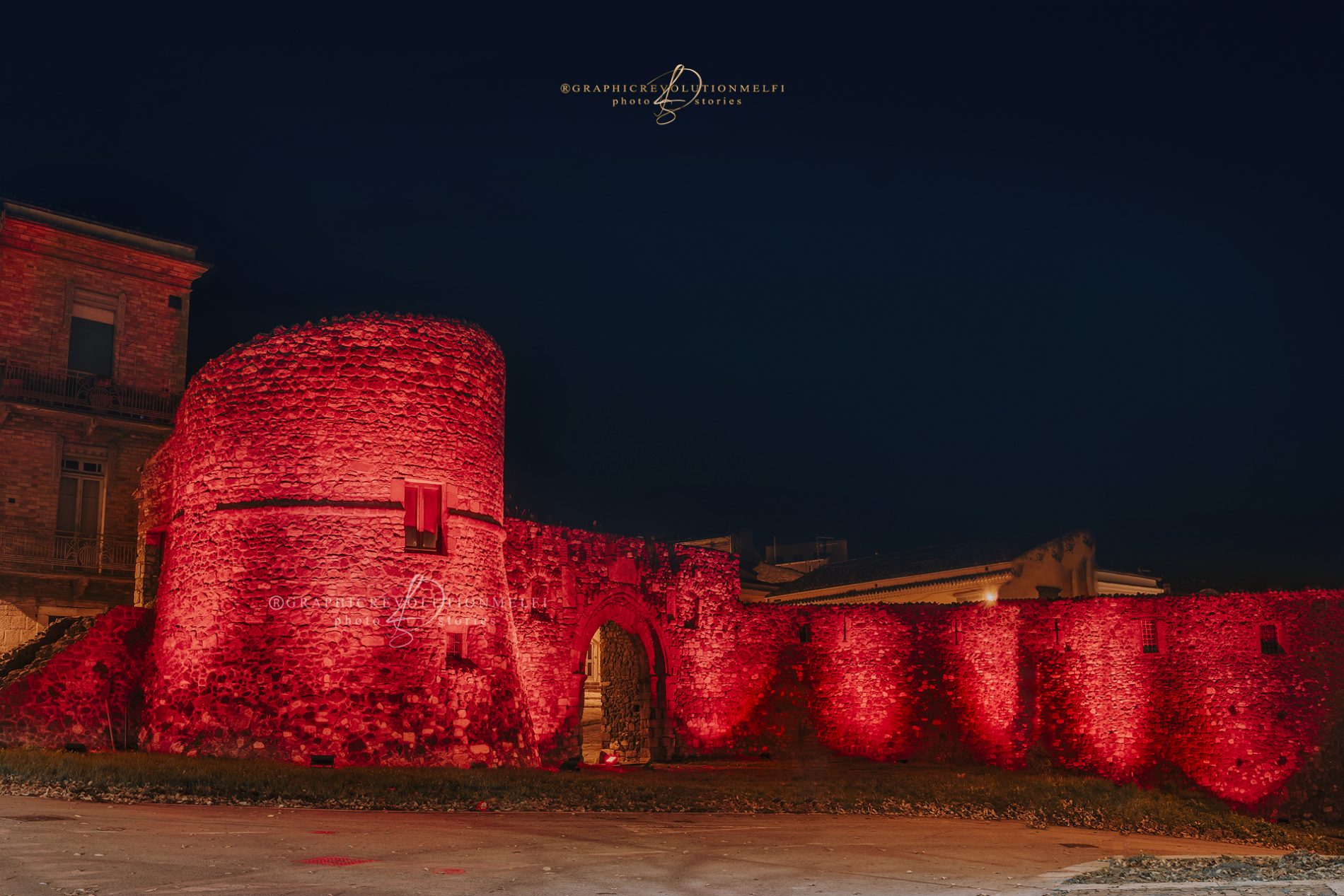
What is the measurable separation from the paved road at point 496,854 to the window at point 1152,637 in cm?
1392

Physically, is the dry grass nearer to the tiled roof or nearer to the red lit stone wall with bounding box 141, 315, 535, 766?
the red lit stone wall with bounding box 141, 315, 535, 766

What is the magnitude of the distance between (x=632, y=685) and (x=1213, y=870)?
20.7 meters

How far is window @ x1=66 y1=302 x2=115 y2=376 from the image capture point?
98.3 ft

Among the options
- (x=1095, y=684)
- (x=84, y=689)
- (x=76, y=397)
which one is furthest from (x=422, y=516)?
(x=1095, y=684)

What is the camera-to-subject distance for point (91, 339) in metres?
30.3

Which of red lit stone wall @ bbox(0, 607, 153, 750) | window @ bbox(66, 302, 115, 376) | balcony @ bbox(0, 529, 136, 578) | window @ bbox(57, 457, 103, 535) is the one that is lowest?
red lit stone wall @ bbox(0, 607, 153, 750)

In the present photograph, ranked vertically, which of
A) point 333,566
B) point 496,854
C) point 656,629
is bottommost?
point 496,854

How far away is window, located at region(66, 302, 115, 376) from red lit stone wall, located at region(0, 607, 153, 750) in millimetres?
8117

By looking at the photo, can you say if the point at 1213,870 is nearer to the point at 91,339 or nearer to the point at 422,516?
the point at 422,516

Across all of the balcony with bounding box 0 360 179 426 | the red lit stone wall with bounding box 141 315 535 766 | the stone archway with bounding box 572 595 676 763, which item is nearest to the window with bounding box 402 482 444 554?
the red lit stone wall with bounding box 141 315 535 766

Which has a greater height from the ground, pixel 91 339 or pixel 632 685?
pixel 91 339

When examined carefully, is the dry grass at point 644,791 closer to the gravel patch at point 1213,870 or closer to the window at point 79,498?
the gravel patch at point 1213,870

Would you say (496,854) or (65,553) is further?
(65,553)

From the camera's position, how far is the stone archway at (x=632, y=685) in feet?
103
